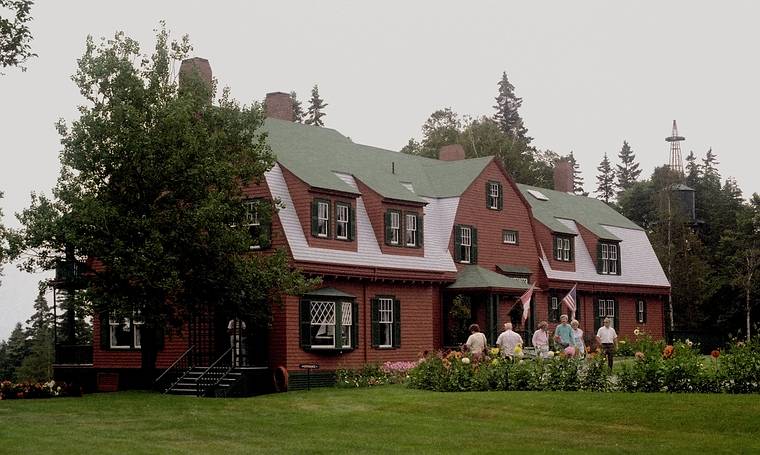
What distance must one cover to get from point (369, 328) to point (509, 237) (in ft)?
35.4

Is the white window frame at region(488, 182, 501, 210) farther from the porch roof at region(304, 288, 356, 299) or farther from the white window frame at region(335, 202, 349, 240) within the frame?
the porch roof at region(304, 288, 356, 299)

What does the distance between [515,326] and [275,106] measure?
12.9 metres

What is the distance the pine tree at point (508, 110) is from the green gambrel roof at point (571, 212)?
34516 millimetres

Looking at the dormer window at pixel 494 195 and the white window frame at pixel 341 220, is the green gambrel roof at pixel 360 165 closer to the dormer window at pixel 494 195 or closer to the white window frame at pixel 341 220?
the white window frame at pixel 341 220

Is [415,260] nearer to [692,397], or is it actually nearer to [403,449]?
[692,397]

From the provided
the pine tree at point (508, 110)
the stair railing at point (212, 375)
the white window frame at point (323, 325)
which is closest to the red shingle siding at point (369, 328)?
the white window frame at point (323, 325)

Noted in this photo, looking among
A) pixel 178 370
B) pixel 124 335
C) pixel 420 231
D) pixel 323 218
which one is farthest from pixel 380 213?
pixel 124 335

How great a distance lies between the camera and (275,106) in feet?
137

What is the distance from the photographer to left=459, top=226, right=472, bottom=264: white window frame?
135 feet

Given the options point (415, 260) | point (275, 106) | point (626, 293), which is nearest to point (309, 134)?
point (275, 106)

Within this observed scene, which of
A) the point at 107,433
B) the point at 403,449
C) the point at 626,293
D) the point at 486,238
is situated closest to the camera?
the point at 403,449

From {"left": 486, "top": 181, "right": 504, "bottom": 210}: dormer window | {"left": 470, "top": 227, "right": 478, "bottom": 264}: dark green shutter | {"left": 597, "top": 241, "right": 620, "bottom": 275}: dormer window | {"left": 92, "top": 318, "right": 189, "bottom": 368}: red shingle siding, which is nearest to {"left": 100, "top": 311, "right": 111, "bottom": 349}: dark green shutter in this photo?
{"left": 92, "top": 318, "right": 189, "bottom": 368}: red shingle siding

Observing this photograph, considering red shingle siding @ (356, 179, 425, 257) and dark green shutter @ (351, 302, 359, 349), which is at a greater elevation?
red shingle siding @ (356, 179, 425, 257)

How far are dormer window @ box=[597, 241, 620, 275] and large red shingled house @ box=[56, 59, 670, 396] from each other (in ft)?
0.50
